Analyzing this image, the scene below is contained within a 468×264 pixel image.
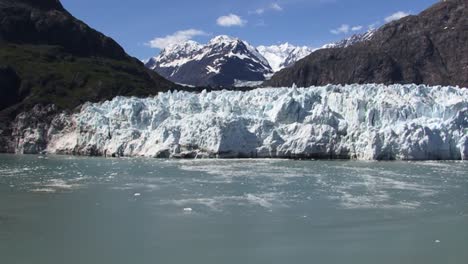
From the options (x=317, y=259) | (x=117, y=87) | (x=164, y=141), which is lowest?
(x=317, y=259)

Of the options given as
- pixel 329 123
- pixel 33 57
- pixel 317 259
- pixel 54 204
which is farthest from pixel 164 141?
pixel 33 57

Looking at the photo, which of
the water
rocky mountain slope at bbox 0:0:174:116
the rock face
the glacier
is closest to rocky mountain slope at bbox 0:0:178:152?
rocky mountain slope at bbox 0:0:174:116

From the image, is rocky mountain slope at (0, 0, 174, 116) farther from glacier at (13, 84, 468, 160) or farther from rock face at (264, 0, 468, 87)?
rock face at (264, 0, 468, 87)

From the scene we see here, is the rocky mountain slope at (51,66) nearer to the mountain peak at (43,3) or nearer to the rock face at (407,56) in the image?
the mountain peak at (43,3)

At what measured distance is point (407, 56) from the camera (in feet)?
414

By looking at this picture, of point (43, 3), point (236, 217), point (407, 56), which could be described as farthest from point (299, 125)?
point (407, 56)

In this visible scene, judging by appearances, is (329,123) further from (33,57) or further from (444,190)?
(33,57)

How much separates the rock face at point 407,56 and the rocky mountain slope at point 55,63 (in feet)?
172

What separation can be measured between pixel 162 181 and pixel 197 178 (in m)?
1.73

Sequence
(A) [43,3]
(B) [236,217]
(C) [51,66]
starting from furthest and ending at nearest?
(A) [43,3] → (C) [51,66] → (B) [236,217]

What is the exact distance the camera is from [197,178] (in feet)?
87.6

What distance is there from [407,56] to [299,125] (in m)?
94.8

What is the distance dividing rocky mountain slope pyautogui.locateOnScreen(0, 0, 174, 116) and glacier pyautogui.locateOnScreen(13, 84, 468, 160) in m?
14.8

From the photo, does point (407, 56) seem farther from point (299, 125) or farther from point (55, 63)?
point (299, 125)
